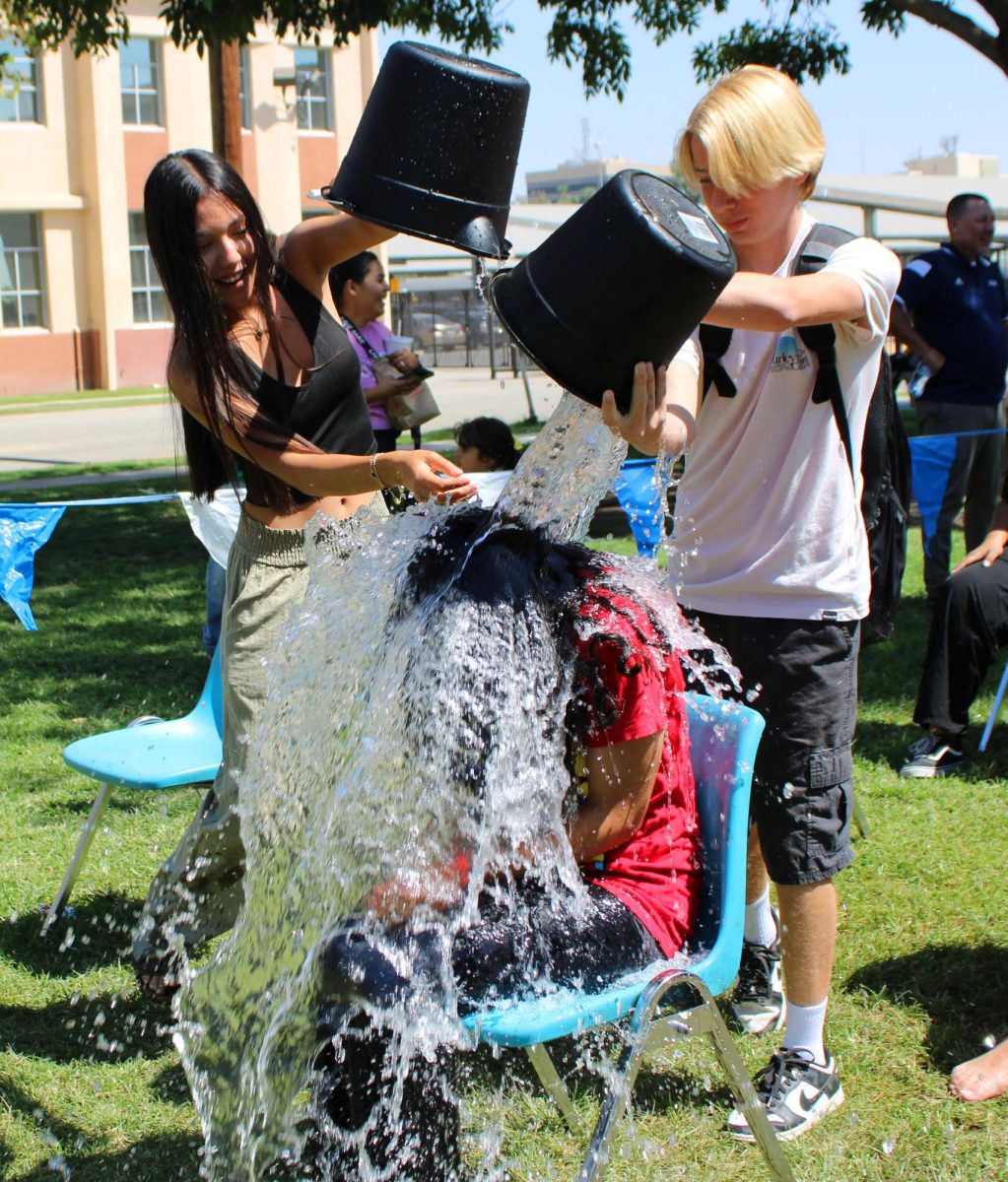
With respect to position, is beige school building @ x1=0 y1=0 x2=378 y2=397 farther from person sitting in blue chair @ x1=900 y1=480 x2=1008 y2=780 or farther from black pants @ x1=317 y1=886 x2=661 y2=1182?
black pants @ x1=317 y1=886 x2=661 y2=1182

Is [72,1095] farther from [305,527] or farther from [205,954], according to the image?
[305,527]

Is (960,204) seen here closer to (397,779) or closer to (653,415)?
(653,415)

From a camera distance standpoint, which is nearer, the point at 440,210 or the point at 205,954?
the point at 440,210

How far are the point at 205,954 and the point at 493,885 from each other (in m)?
1.68

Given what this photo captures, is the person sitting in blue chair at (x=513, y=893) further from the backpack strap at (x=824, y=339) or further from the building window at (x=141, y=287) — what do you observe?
the building window at (x=141, y=287)

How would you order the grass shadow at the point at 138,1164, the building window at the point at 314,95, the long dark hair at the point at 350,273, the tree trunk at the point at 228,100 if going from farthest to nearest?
Answer: the building window at the point at 314,95 → the tree trunk at the point at 228,100 → the long dark hair at the point at 350,273 → the grass shadow at the point at 138,1164

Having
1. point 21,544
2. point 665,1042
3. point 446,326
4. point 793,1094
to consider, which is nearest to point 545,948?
point 665,1042

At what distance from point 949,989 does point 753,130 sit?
89.8 inches

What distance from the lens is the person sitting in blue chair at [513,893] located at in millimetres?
2352

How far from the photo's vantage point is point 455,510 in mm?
2439

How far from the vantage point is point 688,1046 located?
3.32m

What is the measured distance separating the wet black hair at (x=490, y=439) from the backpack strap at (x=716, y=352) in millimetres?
3507

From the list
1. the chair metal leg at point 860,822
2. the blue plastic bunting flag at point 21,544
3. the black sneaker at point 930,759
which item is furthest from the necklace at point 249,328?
the black sneaker at point 930,759

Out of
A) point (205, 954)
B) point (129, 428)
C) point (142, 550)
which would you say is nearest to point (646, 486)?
point (205, 954)
